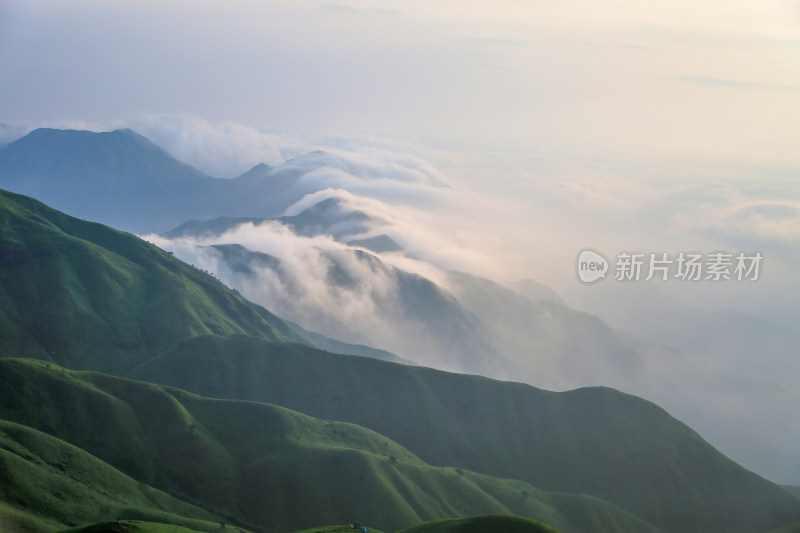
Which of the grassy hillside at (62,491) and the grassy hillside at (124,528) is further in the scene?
the grassy hillside at (62,491)

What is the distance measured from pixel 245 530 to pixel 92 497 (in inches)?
1690

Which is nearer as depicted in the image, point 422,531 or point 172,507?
point 422,531

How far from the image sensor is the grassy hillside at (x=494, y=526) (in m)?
138

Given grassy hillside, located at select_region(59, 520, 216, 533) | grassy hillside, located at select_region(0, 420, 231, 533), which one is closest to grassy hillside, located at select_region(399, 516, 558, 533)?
grassy hillside, located at select_region(59, 520, 216, 533)

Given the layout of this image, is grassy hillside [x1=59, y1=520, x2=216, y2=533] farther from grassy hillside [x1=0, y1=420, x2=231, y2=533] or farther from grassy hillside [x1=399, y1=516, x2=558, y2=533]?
grassy hillside [x1=399, y1=516, x2=558, y2=533]

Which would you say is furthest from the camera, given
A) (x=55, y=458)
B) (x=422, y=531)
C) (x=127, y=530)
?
(x=55, y=458)

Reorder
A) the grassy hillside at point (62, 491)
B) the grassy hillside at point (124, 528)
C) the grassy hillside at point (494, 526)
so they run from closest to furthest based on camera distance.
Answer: the grassy hillside at point (124, 528) → the grassy hillside at point (494, 526) → the grassy hillside at point (62, 491)

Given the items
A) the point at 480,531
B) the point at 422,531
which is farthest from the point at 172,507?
the point at 480,531

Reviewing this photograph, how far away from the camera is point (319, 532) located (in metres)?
142

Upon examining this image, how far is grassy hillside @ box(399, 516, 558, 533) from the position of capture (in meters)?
138

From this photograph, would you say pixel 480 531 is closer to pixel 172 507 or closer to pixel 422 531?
pixel 422 531

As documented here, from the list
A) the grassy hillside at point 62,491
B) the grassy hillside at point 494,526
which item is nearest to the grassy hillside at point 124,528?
the grassy hillside at point 62,491

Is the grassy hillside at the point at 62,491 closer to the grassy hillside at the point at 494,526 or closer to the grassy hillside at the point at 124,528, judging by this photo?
the grassy hillside at the point at 124,528

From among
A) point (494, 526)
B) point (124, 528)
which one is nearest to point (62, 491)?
point (124, 528)
